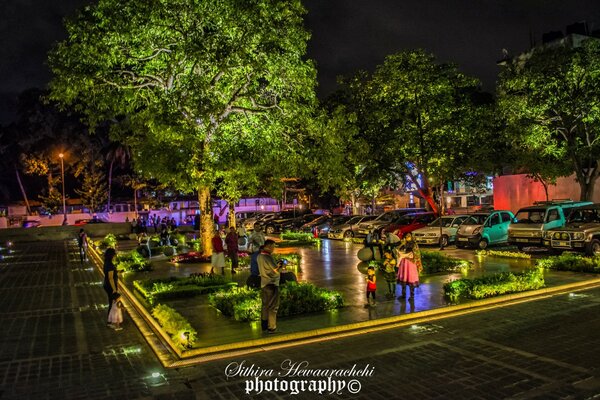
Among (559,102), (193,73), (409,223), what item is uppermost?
(193,73)

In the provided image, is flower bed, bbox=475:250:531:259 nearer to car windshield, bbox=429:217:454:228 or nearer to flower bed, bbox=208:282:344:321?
car windshield, bbox=429:217:454:228

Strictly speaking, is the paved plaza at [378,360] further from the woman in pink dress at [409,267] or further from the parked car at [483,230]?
the parked car at [483,230]

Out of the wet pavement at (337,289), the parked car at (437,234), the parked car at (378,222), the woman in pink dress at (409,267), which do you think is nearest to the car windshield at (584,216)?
the wet pavement at (337,289)

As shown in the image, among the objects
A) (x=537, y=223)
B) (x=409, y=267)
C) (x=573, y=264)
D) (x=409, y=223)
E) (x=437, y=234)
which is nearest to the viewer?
(x=409, y=267)

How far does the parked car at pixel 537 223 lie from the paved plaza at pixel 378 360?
9113 millimetres

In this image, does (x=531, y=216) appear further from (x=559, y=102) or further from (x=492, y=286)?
(x=492, y=286)

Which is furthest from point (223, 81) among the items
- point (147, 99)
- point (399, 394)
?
point (399, 394)

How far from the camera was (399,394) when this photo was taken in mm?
6312

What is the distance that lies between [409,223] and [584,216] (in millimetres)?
9971

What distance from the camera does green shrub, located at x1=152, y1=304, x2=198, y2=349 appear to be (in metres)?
8.54

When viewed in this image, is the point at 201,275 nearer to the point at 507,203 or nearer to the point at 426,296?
the point at 426,296

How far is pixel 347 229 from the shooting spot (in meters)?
32.4

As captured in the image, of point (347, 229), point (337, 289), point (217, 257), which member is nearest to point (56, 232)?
point (347, 229)

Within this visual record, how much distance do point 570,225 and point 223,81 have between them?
14.3 meters
